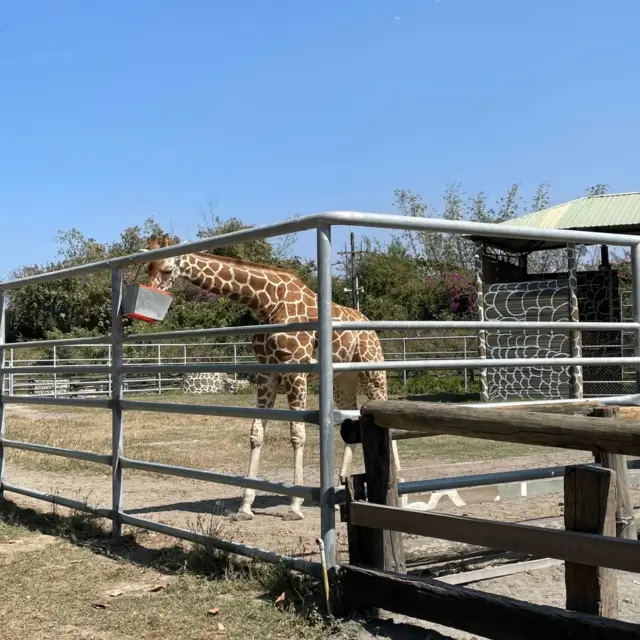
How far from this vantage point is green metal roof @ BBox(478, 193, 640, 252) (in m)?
17.4

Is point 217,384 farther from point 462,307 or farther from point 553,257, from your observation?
Answer: point 553,257

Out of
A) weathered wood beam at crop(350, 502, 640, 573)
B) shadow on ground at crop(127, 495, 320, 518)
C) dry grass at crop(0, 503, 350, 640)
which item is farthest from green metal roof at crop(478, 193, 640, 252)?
weathered wood beam at crop(350, 502, 640, 573)

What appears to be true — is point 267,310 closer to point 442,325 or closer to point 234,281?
point 234,281

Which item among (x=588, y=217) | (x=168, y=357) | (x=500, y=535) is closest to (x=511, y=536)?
(x=500, y=535)

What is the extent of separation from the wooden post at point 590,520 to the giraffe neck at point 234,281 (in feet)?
11.6

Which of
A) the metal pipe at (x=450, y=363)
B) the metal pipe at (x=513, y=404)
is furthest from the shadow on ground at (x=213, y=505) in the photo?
the metal pipe at (x=450, y=363)

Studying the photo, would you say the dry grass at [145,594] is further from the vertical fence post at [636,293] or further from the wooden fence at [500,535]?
the vertical fence post at [636,293]

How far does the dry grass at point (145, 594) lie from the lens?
11.9ft

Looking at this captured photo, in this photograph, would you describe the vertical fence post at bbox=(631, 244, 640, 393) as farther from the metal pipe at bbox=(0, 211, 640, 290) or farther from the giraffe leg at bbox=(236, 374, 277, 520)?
the giraffe leg at bbox=(236, 374, 277, 520)

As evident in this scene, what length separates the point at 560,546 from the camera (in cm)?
295

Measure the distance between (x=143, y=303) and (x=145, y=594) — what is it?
1.91 meters

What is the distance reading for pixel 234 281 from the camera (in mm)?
6344

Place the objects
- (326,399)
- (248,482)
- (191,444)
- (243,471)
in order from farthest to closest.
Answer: (191,444) < (243,471) < (248,482) < (326,399)

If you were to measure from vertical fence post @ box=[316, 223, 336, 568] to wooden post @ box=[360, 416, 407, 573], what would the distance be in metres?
0.18
